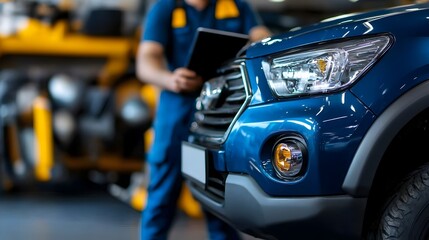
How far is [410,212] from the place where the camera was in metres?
1.58

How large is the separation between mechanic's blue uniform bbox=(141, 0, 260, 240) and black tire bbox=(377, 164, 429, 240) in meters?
1.08

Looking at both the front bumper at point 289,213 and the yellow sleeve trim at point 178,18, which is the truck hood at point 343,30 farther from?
the yellow sleeve trim at point 178,18

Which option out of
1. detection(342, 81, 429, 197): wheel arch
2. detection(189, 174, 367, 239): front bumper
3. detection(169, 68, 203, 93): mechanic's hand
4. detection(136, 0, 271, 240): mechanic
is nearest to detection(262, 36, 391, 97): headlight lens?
detection(342, 81, 429, 197): wheel arch

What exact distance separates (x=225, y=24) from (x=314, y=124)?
1132 millimetres

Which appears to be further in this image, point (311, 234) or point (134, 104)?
point (134, 104)

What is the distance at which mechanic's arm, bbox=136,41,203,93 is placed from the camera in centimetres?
234

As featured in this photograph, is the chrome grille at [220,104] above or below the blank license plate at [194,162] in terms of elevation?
above

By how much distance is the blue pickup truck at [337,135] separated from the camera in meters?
1.56

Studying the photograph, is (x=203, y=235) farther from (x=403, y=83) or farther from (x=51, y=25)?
(x=51, y=25)

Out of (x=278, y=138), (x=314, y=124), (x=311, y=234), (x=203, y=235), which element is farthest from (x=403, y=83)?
(x=203, y=235)

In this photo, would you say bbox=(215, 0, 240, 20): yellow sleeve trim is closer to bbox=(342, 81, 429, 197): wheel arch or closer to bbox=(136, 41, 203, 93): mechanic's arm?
bbox=(136, 41, 203, 93): mechanic's arm

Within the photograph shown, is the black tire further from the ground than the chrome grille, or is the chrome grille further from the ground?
the chrome grille

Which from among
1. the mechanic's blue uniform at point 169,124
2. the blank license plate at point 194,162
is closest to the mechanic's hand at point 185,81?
the mechanic's blue uniform at point 169,124

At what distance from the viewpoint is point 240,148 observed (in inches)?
69.7
